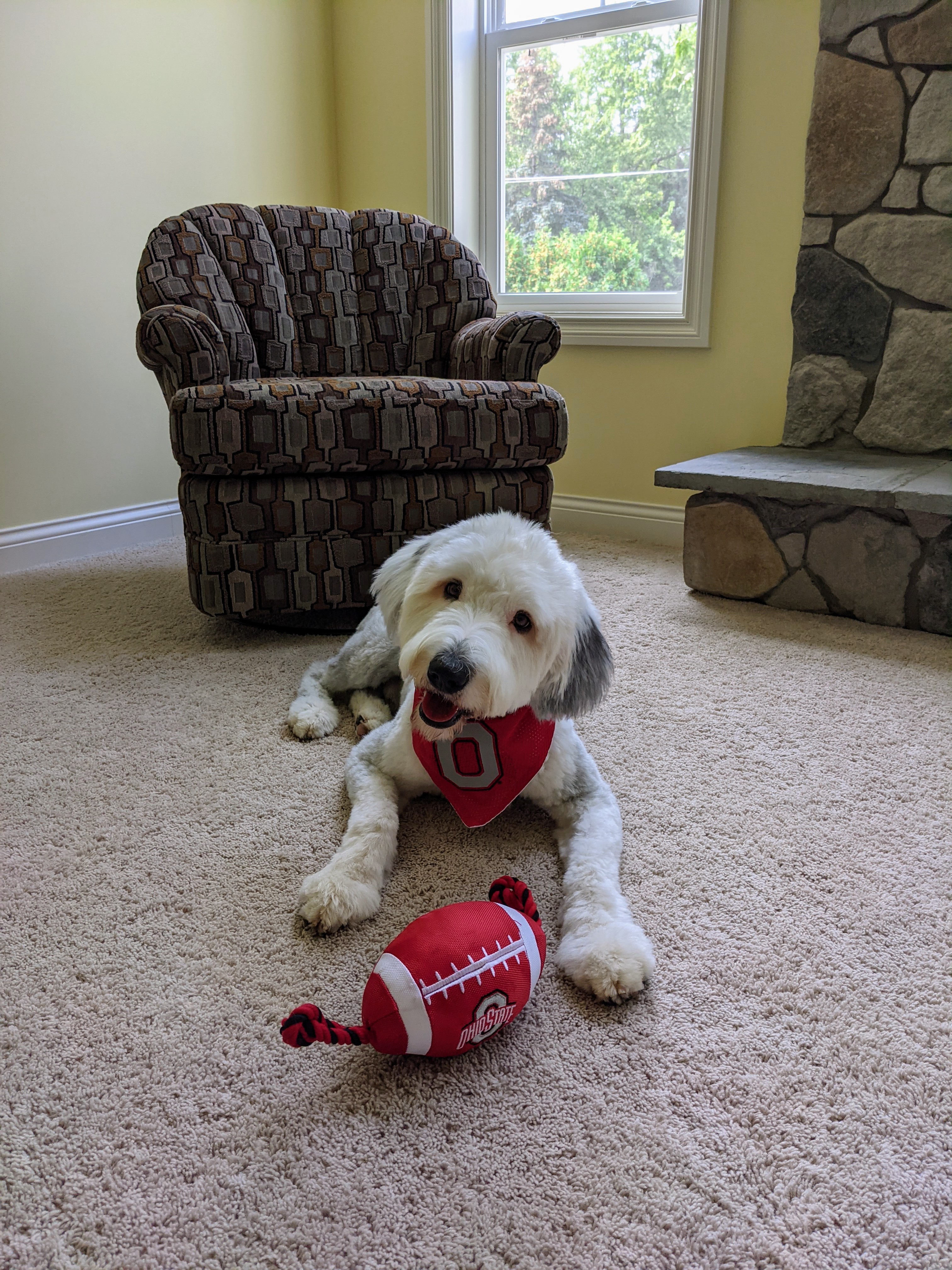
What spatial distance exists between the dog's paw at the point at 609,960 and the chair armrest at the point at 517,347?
195 centimetres

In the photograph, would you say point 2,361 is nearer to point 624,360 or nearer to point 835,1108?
point 624,360

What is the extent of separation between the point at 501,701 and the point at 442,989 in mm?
405

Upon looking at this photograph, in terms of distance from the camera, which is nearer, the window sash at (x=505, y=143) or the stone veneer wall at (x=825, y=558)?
the stone veneer wall at (x=825, y=558)

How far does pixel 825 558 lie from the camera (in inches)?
103

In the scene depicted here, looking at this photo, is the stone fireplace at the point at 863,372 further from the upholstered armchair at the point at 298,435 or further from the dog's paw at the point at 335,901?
the dog's paw at the point at 335,901

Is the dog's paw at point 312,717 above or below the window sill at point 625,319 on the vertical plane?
below

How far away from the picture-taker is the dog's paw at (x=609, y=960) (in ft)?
3.61

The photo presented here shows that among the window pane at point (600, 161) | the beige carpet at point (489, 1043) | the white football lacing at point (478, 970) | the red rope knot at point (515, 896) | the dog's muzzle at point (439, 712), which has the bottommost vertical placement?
the beige carpet at point (489, 1043)

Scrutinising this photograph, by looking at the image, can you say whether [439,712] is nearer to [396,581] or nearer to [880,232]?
[396,581]

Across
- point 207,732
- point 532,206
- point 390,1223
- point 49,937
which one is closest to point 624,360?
point 532,206

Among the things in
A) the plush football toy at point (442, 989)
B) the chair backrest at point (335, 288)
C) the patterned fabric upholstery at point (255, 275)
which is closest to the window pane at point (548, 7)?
the chair backrest at point (335, 288)

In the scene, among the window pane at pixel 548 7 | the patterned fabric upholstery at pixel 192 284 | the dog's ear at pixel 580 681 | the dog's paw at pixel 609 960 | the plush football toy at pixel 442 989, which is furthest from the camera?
the window pane at pixel 548 7

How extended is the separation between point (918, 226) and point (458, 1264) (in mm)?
3142

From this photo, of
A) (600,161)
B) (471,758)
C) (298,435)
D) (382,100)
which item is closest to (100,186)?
(382,100)
